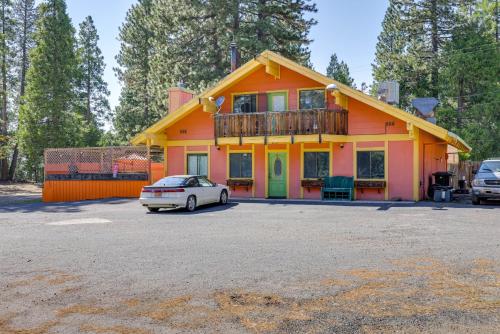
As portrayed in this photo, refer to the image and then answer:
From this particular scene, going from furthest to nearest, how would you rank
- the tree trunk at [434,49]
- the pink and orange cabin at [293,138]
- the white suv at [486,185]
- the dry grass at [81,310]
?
the tree trunk at [434,49]
the pink and orange cabin at [293,138]
the white suv at [486,185]
the dry grass at [81,310]

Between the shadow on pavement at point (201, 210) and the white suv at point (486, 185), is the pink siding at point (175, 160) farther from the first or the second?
the white suv at point (486, 185)

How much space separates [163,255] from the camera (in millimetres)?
8391

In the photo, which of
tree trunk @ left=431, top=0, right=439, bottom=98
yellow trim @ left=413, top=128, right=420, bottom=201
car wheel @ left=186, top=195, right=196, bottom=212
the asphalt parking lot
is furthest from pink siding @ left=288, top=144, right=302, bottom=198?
tree trunk @ left=431, top=0, right=439, bottom=98

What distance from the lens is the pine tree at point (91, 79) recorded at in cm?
5384

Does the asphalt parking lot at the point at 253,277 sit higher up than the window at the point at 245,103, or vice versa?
the window at the point at 245,103

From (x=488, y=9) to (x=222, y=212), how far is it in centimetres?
3628

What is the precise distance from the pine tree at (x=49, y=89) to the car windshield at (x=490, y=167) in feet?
101

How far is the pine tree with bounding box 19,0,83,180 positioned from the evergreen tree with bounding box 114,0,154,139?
8360 millimetres

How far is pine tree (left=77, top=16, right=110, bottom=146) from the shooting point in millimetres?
53844

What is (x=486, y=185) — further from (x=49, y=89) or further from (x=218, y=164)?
(x=49, y=89)

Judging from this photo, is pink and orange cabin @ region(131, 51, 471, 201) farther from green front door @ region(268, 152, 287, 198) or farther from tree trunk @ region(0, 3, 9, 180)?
tree trunk @ region(0, 3, 9, 180)

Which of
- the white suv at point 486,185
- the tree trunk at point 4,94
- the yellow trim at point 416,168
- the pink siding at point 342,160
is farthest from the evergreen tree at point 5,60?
the white suv at point 486,185

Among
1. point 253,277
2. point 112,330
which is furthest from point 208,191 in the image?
point 112,330

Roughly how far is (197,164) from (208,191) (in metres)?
6.50
